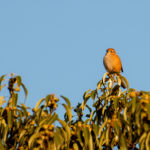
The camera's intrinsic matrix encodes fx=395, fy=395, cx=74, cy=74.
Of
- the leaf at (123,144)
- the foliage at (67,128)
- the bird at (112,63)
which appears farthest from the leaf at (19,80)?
the bird at (112,63)

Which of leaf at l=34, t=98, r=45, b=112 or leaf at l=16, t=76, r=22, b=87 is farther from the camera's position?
leaf at l=34, t=98, r=45, b=112

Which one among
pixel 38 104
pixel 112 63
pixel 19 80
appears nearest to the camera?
pixel 19 80

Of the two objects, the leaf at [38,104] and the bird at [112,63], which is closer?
the leaf at [38,104]

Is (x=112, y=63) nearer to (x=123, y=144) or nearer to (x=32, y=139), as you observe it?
(x=123, y=144)

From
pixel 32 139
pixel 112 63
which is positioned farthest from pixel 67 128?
pixel 112 63

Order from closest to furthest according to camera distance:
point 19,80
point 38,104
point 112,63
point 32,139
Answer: point 32,139 → point 19,80 → point 38,104 → point 112,63

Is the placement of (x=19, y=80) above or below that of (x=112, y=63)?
below

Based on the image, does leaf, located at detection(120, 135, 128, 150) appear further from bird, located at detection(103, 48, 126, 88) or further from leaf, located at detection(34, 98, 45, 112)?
bird, located at detection(103, 48, 126, 88)

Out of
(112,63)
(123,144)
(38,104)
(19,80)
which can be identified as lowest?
(123,144)

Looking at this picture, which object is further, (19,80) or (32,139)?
(19,80)

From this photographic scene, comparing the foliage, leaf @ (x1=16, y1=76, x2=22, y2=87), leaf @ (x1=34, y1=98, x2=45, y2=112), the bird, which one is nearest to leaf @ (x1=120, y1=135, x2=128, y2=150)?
the foliage

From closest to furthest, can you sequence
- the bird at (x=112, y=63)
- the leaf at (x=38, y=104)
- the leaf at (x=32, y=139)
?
the leaf at (x=32, y=139)
the leaf at (x=38, y=104)
the bird at (x=112, y=63)

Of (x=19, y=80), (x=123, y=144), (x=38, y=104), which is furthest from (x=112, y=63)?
(x=123, y=144)

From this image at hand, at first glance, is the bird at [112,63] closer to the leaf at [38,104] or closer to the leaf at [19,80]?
the leaf at [38,104]
